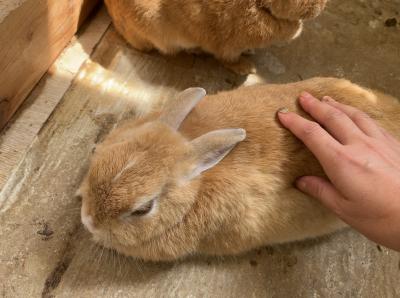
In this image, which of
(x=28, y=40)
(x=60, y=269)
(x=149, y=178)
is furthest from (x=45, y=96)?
(x=149, y=178)

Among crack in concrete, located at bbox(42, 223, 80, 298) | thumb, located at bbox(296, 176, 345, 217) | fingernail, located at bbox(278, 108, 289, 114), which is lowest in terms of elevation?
crack in concrete, located at bbox(42, 223, 80, 298)

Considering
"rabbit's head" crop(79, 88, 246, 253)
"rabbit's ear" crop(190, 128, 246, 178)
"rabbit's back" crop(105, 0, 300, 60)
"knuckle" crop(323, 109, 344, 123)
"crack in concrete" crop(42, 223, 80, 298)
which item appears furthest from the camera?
"rabbit's back" crop(105, 0, 300, 60)

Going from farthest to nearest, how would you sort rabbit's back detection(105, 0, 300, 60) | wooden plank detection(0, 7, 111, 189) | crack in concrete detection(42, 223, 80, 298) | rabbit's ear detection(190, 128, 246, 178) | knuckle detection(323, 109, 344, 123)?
rabbit's back detection(105, 0, 300, 60)
wooden plank detection(0, 7, 111, 189)
crack in concrete detection(42, 223, 80, 298)
knuckle detection(323, 109, 344, 123)
rabbit's ear detection(190, 128, 246, 178)

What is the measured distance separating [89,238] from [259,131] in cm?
89

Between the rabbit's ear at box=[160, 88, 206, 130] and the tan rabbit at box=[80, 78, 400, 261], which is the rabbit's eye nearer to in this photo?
the tan rabbit at box=[80, 78, 400, 261]

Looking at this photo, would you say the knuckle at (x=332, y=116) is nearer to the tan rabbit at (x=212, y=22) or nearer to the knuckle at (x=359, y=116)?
the knuckle at (x=359, y=116)

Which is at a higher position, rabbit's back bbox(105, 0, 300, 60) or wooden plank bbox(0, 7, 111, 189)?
rabbit's back bbox(105, 0, 300, 60)

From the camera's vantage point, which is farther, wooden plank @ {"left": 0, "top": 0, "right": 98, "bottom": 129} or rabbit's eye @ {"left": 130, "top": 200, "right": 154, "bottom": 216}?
wooden plank @ {"left": 0, "top": 0, "right": 98, "bottom": 129}

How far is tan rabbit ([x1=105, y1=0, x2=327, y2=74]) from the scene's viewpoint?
209 cm

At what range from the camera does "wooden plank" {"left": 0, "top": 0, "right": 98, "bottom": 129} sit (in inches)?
70.4

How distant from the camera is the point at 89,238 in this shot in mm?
1899

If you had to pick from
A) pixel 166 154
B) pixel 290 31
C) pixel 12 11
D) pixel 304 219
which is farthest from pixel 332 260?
pixel 12 11

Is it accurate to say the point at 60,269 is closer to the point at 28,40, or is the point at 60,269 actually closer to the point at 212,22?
the point at 28,40

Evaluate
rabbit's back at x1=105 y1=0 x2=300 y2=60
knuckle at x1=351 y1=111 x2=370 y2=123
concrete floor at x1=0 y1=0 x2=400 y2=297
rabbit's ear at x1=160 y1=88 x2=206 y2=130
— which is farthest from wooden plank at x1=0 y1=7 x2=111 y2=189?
knuckle at x1=351 y1=111 x2=370 y2=123
